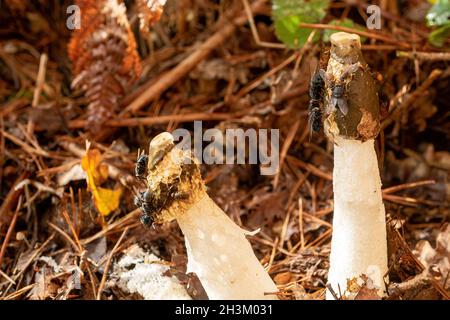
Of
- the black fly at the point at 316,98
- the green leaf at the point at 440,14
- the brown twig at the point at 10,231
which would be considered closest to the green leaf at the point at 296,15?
the green leaf at the point at 440,14

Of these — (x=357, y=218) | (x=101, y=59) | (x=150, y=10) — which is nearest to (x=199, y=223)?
(x=357, y=218)

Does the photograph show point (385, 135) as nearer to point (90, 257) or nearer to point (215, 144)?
point (215, 144)

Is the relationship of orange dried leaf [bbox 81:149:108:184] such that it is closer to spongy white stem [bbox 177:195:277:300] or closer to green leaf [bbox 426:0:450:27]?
spongy white stem [bbox 177:195:277:300]

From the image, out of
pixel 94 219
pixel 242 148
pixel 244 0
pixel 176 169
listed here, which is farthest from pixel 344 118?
pixel 244 0

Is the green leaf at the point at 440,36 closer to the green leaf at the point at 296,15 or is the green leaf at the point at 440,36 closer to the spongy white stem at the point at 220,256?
the green leaf at the point at 296,15

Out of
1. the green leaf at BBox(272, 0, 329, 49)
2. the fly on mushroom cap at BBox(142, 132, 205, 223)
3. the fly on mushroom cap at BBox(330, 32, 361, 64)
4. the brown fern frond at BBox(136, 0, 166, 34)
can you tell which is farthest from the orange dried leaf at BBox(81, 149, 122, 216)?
the fly on mushroom cap at BBox(330, 32, 361, 64)

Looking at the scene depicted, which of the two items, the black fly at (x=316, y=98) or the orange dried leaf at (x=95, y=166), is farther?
the orange dried leaf at (x=95, y=166)
